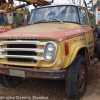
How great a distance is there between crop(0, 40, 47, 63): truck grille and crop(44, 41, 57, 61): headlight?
7cm

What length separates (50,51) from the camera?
11.9ft

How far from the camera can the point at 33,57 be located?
3748mm

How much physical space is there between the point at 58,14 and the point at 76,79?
186cm

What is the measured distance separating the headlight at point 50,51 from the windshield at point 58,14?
58.7 inches

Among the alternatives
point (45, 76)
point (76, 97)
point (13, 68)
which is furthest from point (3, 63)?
point (76, 97)

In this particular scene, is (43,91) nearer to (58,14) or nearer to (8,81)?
(8,81)

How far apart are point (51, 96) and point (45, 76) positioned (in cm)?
95


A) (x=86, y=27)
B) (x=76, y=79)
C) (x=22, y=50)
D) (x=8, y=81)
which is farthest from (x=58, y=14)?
(x=8, y=81)

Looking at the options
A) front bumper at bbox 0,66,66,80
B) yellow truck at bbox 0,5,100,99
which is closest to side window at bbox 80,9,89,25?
yellow truck at bbox 0,5,100,99

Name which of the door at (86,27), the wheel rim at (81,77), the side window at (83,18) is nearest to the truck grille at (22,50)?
the wheel rim at (81,77)

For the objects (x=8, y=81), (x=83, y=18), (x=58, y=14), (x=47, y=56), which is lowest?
(x=8, y=81)

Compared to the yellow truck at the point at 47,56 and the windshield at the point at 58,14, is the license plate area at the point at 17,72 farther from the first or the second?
the windshield at the point at 58,14

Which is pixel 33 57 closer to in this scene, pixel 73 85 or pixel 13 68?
pixel 13 68

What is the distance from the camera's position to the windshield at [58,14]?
497 cm
